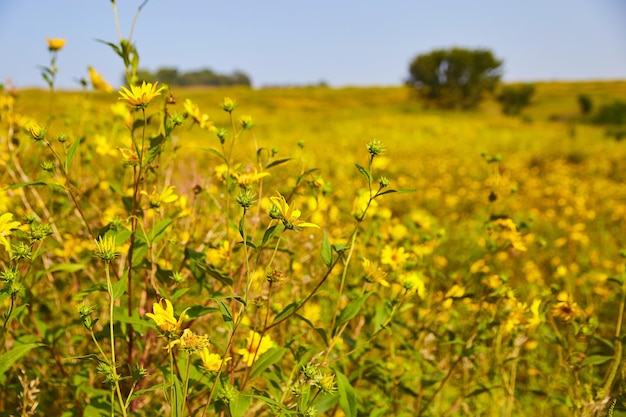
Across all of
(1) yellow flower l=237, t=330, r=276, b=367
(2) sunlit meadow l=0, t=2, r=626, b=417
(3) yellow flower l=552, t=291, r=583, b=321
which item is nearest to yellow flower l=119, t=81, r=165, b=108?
(2) sunlit meadow l=0, t=2, r=626, b=417

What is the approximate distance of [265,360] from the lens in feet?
2.87

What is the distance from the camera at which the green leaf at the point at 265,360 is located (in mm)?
856

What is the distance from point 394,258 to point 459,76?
29.0 meters

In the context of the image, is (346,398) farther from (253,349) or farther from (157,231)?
(157,231)

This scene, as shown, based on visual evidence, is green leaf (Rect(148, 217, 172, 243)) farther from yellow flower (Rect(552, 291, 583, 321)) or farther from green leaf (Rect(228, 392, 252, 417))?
yellow flower (Rect(552, 291, 583, 321))

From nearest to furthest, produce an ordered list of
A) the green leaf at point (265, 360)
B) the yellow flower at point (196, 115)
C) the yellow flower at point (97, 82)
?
1. the green leaf at point (265, 360)
2. the yellow flower at point (196, 115)
3. the yellow flower at point (97, 82)

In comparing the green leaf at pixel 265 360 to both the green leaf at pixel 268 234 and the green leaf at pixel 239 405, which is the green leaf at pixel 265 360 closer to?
the green leaf at pixel 239 405

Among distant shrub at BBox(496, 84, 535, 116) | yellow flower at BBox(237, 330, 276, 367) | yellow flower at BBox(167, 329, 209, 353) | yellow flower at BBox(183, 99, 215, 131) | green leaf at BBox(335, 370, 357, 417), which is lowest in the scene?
green leaf at BBox(335, 370, 357, 417)

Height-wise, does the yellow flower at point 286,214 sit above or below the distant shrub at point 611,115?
below

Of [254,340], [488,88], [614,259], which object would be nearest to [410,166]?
[614,259]

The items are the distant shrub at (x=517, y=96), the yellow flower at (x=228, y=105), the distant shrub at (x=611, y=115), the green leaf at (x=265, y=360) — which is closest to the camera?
the green leaf at (x=265, y=360)

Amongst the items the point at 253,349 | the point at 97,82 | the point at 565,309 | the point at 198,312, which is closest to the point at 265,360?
the point at 253,349

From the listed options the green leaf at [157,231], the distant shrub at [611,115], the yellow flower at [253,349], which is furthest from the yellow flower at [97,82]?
the distant shrub at [611,115]

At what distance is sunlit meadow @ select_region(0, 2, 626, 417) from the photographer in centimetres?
80
